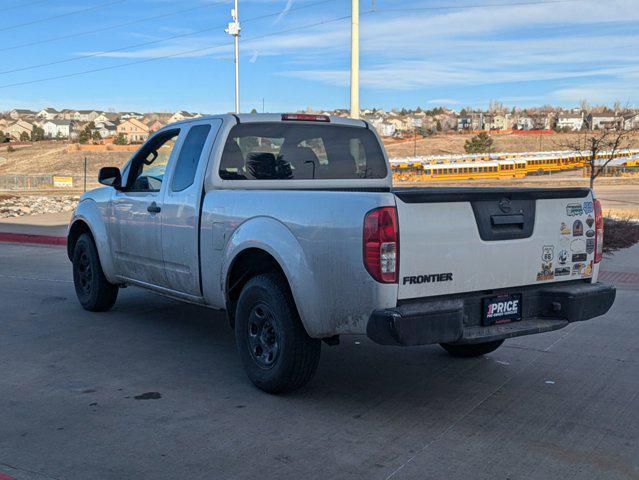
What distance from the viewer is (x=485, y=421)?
4828 millimetres

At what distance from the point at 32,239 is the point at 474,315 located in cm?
1339

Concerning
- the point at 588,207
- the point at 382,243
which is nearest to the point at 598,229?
the point at 588,207

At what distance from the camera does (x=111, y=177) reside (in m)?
7.66

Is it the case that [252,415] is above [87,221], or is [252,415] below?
below

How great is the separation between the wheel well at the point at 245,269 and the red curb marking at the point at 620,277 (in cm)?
646

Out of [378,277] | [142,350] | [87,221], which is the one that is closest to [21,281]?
[87,221]

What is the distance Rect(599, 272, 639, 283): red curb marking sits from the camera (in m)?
10.3

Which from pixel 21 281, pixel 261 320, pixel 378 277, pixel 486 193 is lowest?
pixel 21 281

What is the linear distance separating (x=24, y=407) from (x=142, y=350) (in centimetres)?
165

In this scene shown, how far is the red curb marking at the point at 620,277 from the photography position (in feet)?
33.8

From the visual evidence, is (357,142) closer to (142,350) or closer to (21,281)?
(142,350)

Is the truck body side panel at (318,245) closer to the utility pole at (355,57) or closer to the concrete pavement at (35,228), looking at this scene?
the concrete pavement at (35,228)

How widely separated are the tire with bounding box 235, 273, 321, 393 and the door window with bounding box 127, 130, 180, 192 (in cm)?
193

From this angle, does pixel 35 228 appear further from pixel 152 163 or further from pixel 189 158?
pixel 189 158
